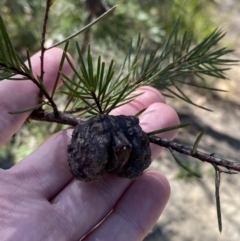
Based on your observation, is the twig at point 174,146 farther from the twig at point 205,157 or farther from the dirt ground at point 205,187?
the dirt ground at point 205,187

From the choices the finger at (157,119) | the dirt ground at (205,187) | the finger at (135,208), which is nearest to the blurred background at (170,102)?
the dirt ground at (205,187)

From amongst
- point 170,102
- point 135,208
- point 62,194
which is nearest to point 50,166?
point 62,194

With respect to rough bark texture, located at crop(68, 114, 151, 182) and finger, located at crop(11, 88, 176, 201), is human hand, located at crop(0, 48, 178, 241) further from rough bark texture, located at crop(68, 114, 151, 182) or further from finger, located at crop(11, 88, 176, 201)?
rough bark texture, located at crop(68, 114, 151, 182)

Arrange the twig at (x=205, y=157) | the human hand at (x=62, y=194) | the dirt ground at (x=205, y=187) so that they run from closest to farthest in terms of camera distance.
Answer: the twig at (x=205, y=157) → the human hand at (x=62, y=194) → the dirt ground at (x=205, y=187)

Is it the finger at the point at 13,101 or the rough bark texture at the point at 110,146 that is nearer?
the rough bark texture at the point at 110,146

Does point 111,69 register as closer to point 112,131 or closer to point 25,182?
point 112,131

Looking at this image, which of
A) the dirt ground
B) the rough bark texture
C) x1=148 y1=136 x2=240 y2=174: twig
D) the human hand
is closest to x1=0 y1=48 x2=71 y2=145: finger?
the human hand

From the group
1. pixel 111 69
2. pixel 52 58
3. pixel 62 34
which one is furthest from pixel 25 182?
pixel 62 34
